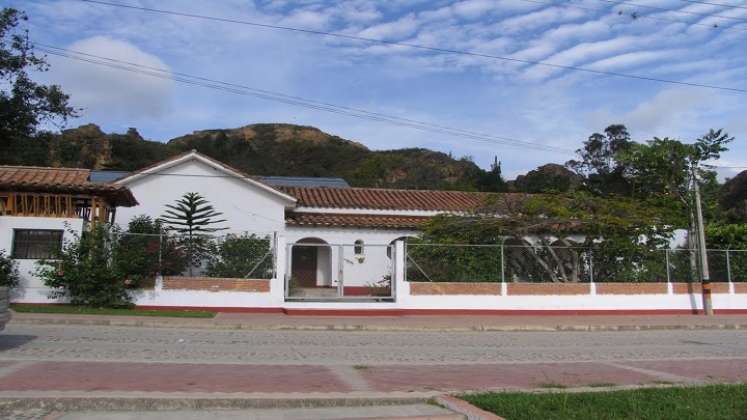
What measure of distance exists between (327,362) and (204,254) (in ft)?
33.4

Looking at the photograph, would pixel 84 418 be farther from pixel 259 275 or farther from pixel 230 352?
pixel 259 275

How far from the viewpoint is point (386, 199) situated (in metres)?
30.7

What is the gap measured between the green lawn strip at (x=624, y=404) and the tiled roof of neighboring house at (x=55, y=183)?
1538 centimetres

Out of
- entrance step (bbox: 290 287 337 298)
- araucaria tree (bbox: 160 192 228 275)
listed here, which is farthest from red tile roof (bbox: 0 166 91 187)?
entrance step (bbox: 290 287 337 298)

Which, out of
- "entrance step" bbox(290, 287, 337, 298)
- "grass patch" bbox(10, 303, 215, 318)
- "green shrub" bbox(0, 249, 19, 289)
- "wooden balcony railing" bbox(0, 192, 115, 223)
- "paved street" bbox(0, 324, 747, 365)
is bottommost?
"paved street" bbox(0, 324, 747, 365)

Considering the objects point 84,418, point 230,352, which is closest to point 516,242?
point 230,352

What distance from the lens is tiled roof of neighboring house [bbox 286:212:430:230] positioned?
2644 cm

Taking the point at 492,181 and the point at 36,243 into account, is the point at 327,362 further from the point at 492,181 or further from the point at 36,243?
the point at 492,181

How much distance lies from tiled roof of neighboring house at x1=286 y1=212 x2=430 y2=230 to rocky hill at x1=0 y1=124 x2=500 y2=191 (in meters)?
21.6

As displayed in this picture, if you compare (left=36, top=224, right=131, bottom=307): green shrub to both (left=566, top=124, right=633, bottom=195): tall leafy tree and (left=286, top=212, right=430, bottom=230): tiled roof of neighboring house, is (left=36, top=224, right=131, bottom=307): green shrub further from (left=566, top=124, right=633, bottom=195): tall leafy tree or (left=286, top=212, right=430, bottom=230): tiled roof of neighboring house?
(left=566, top=124, right=633, bottom=195): tall leafy tree

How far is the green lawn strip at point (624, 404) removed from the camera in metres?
6.51

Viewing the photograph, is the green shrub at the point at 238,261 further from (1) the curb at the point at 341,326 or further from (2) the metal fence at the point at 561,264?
(2) the metal fence at the point at 561,264

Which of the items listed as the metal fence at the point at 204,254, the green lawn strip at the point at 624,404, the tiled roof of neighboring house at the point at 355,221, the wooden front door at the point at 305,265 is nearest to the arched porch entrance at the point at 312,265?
the wooden front door at the point at 305,265

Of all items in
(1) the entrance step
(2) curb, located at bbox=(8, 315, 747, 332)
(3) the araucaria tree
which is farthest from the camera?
(3) the araucaria tree
